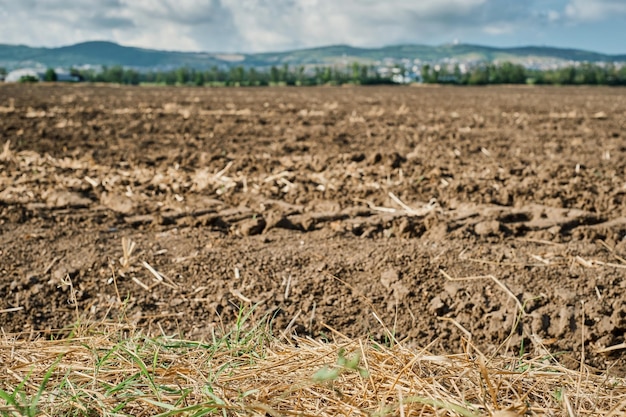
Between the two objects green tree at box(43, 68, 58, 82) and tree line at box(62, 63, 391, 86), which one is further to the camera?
tree line at box(62, 63, 391, 86)

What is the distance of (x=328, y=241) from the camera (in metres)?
4.91

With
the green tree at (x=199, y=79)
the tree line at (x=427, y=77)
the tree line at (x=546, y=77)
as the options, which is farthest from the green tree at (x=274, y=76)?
the tree line at (x=546, y=77)

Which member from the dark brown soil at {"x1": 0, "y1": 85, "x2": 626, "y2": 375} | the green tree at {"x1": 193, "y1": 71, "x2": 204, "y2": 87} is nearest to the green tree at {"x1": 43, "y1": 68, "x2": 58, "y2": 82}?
the green tree at {"x1": 193, "y1": 71, "x2": 204, "y2": 87}

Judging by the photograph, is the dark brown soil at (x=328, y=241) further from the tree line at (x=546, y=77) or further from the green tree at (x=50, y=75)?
the green tree at (x=50, y=75)

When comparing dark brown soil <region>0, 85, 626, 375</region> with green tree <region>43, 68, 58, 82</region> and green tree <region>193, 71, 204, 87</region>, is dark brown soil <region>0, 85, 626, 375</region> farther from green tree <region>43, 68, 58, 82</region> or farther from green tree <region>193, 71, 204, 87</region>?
green tree <region>193, 71, 204, 87</region>

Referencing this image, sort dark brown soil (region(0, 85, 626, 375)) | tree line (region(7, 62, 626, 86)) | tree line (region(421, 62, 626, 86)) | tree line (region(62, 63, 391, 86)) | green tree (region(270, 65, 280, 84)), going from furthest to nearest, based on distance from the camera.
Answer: green tree (region(270, 65, 280, 84)), tree line (region(62, 63, 391, 86)), tree line (region(7, 62, 626, 86)), tree line (region(421, 62, 626, 86)), dark brown soil (region(0, 85, 626, 375))

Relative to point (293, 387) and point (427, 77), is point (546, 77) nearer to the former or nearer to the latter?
point (427, 77)

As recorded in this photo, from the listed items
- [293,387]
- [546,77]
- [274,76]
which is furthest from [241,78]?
[293,387]

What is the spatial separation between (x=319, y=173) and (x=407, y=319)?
4188mm

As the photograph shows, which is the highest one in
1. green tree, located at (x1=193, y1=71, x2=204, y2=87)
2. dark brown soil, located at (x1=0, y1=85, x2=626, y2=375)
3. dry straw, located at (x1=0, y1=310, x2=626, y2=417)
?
green tree, located at (x1=193, y1=71, x2=204, y2=87)

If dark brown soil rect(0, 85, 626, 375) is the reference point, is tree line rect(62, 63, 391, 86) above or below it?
above

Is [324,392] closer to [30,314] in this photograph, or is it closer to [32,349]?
[32,349]

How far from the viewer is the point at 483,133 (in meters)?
12.2

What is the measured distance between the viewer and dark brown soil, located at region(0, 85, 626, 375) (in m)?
3.71
